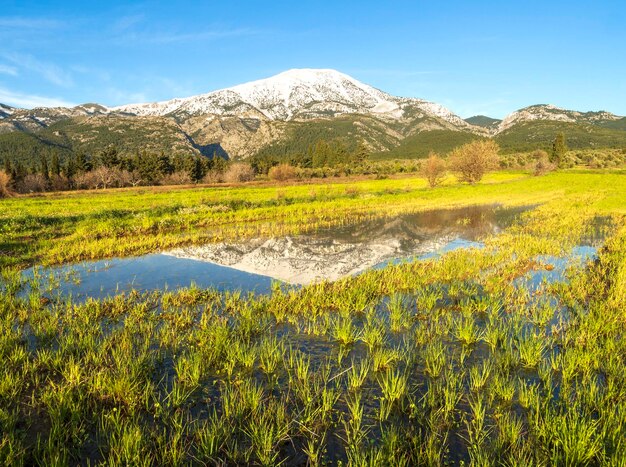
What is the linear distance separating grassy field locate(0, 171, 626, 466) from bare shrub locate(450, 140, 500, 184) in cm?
5150

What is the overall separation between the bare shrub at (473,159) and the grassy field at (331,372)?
169ft

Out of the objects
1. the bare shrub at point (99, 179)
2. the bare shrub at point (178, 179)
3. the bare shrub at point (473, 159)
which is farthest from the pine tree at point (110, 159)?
the bare shrub at point (473, 159)

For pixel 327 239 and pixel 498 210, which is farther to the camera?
pixel 498 210

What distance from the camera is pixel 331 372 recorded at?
6.91 m

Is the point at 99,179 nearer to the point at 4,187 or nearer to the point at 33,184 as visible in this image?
the point at 33,184

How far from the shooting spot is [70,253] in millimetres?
17469

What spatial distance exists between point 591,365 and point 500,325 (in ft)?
6.81

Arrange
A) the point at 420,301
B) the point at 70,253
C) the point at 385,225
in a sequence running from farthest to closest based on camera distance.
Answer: the point at 385,225, the point at 70,253, the point at 420,301

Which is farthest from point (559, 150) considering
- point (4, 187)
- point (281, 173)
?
point (4, 187)

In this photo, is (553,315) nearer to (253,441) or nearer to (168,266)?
(253,441)

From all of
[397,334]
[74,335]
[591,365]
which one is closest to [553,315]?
[591,365]

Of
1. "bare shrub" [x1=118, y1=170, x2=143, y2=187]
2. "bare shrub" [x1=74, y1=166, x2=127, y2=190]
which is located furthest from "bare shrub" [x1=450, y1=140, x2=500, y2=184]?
"bare shrub" [x1=74, y1=166, x2=127, y2=190]

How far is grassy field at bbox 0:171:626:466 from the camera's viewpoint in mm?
4781

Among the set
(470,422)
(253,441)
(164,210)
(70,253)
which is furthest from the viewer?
(164,210)
